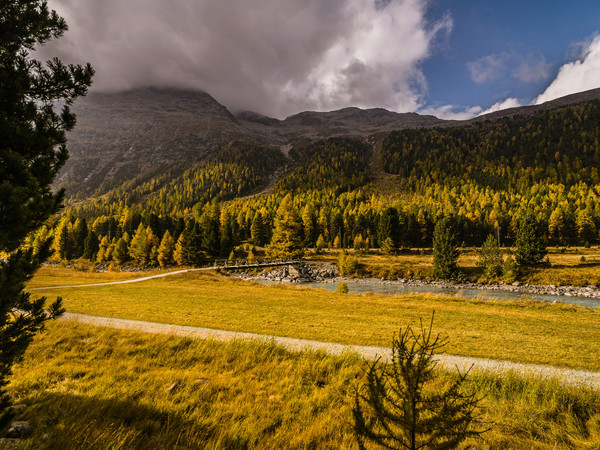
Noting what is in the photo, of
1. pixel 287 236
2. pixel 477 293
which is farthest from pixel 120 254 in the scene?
pixel 477 293

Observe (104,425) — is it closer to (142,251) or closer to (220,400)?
(220,400)

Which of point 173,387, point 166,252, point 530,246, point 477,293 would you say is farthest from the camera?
point 166,252

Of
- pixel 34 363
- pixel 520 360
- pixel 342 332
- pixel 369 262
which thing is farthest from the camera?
pixel 369 262

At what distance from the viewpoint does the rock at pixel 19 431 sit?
11.2 ft

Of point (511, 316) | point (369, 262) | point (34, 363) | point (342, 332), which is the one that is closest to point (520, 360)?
point (342, 332)

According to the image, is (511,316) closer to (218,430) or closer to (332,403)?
(332,403)

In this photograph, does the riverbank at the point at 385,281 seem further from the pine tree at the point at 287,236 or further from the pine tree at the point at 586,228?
the pine tree at the point at 586,228

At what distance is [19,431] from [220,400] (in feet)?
9.07

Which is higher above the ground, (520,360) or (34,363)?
(34,363)

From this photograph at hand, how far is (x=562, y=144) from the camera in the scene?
641 ft

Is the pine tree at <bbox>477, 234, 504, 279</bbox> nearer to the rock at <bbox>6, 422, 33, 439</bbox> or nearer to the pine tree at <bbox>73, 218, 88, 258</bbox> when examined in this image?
the rock at <bbox>6, 422, 33, 439</bbox>

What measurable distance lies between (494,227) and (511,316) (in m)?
96.7

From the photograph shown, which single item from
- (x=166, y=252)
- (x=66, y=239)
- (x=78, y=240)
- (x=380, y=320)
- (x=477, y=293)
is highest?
(x=66, y=239)

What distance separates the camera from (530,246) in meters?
48.0
